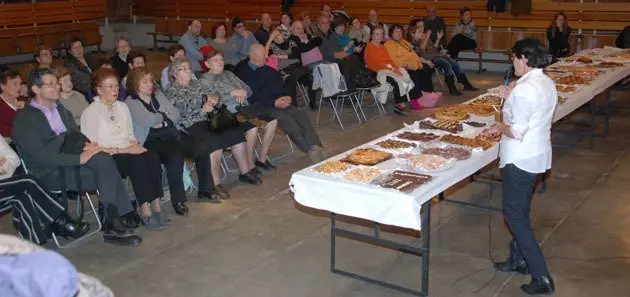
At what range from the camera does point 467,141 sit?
507 cm

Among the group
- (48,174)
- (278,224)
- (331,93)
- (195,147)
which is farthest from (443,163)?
(331,93)

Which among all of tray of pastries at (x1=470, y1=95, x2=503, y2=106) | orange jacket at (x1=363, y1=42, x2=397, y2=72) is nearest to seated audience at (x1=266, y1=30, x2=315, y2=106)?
orange jacket at (x1=363, y1=42, x2=397, y2=72)

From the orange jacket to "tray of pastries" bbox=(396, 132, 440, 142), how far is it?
173 inches

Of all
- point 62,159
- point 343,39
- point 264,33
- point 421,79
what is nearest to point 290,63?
point 264,33

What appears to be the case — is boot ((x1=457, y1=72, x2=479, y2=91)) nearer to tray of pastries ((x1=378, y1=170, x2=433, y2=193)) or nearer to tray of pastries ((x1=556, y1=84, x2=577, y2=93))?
tray of pastries ((x1=556, y1=84, x2=577, y2=93))

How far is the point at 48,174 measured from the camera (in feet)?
17.5

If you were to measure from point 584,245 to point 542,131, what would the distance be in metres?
1.41

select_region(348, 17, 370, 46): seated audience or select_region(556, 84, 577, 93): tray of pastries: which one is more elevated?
select_region(348, 17, 370, 46): seated audience

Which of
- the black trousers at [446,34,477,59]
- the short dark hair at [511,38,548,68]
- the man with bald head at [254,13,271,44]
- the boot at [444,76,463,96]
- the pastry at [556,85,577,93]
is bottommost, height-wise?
the boot at [444,76,463,96]

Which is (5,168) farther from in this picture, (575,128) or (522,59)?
(575,128)

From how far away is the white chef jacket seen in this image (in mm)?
4109

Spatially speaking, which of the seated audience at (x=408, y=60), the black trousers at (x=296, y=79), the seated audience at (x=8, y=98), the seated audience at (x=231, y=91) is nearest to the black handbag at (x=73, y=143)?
the seated audience at (x=8, y=98)

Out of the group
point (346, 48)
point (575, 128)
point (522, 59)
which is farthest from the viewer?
point (346, 48)

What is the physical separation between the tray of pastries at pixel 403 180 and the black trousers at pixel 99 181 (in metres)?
2.18
